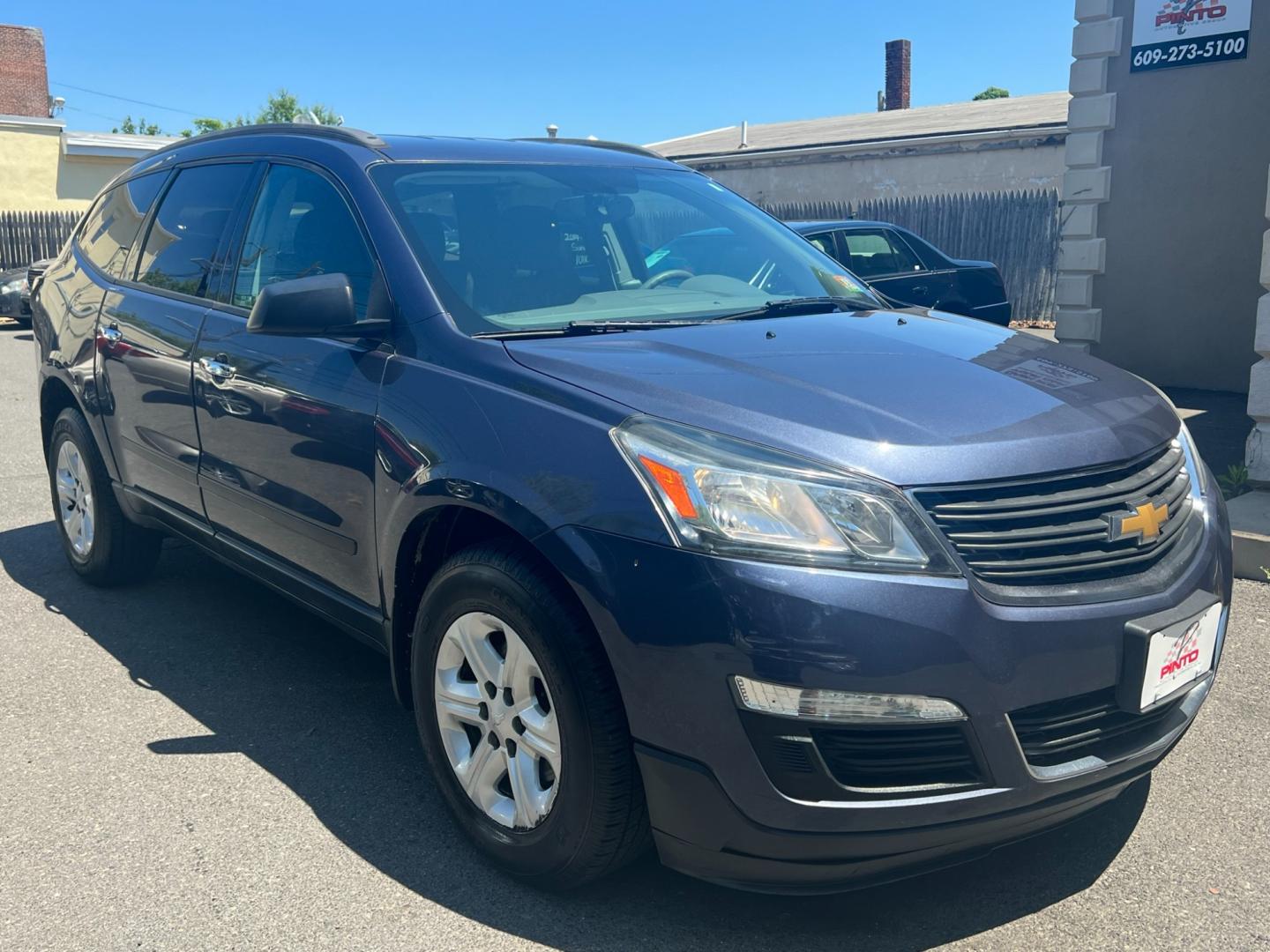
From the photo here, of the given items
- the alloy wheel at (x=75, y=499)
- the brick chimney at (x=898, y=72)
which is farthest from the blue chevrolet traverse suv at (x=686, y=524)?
the brick chimney at (x=898, y=72)

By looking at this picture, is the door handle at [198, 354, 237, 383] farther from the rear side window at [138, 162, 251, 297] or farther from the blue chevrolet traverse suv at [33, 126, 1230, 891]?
the rear side window at [138, 162, 251, 297]

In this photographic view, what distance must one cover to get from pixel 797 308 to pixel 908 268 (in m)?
8.47

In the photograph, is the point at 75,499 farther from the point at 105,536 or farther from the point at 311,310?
the point at 311,310

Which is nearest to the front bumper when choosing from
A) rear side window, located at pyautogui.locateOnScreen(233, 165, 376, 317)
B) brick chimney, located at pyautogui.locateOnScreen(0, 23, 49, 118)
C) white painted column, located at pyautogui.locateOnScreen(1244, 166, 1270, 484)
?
rear side window, located at pyautogui.locateOnScreen(233, 165, 376, 317)

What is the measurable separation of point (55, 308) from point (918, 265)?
28.0ft

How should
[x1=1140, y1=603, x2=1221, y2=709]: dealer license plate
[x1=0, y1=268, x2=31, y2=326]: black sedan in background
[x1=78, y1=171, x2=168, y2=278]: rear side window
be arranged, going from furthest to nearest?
[x1=0, y1=268, x2=31, y2=326]: black sedan in background, [x1=78, y1=171, x2=168, y2=278]: rear side window, [x1=1140, y1=603, x2=1221, y2=709]: dealer license plate

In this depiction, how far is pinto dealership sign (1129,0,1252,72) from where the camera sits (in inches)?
380

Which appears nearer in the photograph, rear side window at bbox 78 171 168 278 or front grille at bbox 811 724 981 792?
front grille at bbox 811 724 981 792

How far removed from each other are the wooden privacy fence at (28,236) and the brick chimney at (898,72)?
91.1 ft

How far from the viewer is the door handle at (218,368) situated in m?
3.95

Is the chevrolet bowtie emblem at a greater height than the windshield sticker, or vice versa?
the windshield sticker

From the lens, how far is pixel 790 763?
2402 millimetres

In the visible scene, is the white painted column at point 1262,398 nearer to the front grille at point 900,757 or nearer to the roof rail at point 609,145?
the roof rail at point 609,145

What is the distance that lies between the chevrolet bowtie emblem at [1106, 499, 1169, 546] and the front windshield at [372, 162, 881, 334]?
1.38m
